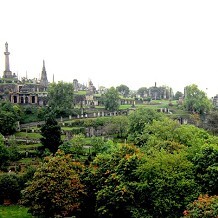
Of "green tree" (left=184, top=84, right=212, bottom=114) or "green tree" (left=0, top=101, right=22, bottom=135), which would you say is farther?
"green tree" (left=184, top=84, right=212, bottom=114)

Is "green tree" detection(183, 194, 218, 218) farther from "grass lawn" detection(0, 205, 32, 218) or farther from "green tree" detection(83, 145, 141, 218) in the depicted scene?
"grass lawn" detection(0, 205, 32, 218)

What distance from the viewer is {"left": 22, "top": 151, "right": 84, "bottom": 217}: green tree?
3247 cm

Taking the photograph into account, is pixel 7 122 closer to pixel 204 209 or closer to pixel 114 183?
pixel 114 183

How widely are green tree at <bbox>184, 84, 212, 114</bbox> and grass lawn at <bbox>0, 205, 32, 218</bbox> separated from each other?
67141 millimetres

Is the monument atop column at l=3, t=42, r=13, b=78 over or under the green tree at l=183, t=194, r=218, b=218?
over

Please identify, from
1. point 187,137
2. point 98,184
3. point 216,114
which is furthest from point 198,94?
point 98,184

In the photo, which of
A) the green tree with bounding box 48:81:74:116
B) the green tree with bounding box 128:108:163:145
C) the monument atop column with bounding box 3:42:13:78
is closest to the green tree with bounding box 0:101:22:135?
the green tree with bounding box 48:81:74:116

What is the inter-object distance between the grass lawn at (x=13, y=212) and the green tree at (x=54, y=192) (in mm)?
2402

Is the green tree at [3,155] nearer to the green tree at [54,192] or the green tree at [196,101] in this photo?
the green tree at [54,192]

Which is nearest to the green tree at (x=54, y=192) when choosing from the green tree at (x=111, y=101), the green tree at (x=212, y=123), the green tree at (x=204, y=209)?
the green tree at (x=204, y=209)

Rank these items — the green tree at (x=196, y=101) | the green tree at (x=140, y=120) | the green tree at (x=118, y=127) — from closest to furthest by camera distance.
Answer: the green tree at (x=140, y=120)
the green tree at (x=118, y=127)
the green tree at (x=196, y=101)

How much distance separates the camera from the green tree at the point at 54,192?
32.5 metres

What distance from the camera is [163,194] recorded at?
1237 inches

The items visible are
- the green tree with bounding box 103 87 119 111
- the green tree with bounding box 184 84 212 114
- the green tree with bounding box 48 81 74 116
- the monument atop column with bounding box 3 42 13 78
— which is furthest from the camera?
the monument atop column with bounding box 3 42 13 78
